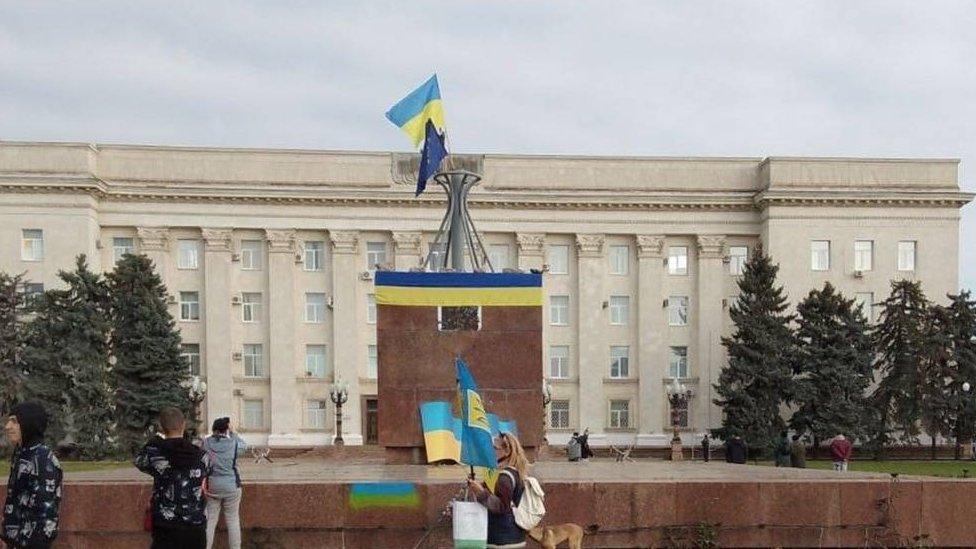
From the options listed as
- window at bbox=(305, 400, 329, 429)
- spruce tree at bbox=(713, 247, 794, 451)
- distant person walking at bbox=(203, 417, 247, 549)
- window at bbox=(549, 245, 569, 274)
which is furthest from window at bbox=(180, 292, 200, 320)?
distant person walking at bbox=(203, 417, 247, 549)

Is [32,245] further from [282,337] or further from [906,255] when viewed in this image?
[906,255]

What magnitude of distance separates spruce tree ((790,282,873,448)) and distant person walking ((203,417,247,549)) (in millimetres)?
27470

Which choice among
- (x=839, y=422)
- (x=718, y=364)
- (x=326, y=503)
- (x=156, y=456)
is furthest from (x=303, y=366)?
(x=156, y=456)

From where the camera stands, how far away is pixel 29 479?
4512 mm

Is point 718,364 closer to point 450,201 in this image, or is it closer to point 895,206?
point 895,206

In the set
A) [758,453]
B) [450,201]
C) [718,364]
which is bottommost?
[758,453]

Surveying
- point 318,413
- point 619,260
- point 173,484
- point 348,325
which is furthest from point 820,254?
point 173,484

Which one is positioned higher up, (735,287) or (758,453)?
(735,287)

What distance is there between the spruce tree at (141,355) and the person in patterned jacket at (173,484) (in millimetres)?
26447

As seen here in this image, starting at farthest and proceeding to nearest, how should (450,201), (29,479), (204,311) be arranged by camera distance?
(204,311) → (450,201) → (29,479)

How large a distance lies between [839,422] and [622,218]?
11951mm

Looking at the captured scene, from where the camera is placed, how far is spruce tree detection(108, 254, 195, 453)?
97.6ft

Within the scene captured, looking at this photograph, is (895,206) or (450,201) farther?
(895,206)

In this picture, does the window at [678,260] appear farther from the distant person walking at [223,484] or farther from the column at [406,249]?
the distant person walking at [223,484]
